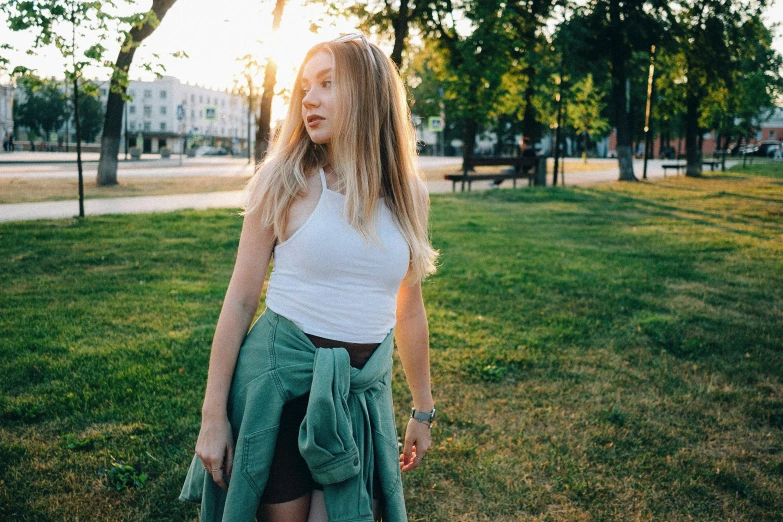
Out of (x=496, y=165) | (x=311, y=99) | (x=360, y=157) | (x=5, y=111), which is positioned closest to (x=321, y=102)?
(x=311, y=99)

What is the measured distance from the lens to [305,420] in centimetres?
167

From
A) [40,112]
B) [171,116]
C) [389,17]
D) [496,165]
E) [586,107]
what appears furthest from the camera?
[171,116]

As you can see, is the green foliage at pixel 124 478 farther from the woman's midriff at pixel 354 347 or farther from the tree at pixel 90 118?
the tree at pixel 90 118

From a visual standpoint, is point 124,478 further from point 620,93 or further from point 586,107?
point 586,107

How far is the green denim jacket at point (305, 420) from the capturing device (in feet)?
5.48

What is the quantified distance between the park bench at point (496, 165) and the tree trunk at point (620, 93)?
16.2 ft

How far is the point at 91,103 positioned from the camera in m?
78.5

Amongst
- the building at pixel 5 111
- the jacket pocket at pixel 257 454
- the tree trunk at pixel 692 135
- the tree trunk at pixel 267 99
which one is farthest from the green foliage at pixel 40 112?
the jacket pocket at pixel 257 454

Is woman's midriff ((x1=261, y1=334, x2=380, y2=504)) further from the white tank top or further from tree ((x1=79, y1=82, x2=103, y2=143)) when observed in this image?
tree ((x1=79, y1=82, x2=103, y2=143))

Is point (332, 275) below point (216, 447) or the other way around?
the other way around

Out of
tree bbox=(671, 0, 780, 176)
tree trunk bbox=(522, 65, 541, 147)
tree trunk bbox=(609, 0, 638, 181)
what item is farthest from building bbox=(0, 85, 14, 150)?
tree bbox=(671, 0, 780, 176)

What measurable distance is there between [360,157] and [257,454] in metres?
0.87

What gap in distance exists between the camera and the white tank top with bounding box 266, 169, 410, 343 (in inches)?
68.5

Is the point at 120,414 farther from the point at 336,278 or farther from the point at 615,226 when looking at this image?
the point at 615,226
